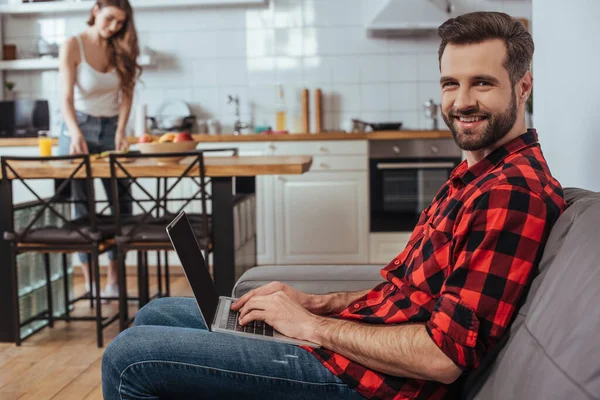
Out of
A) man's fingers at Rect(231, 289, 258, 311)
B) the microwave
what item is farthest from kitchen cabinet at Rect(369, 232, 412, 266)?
man's fingers at Rect(231, 289, 258, 311)

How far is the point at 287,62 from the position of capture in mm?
5559

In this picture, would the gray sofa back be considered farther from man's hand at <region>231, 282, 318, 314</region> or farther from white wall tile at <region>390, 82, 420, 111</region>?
white wall tile at <region>390, 82, 420, 111</region>

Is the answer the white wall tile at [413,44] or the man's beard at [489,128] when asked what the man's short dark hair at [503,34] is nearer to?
the man's beard at [489,128]

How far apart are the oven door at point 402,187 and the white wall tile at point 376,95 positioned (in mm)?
730

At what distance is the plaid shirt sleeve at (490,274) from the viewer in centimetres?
119

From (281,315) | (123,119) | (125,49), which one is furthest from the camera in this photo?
(123,119)

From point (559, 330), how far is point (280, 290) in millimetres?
782

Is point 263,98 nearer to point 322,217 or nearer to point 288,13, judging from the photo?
point 288,13

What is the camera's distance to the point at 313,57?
18.2 ft

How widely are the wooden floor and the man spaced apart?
1.34m

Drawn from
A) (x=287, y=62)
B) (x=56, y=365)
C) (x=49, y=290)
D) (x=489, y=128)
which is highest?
(x=287, y=62)

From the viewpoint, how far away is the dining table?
10.3 feet

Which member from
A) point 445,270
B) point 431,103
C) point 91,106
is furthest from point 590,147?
point 431,103

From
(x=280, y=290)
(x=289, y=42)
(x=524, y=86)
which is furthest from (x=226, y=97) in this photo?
(x=524, y=86)
